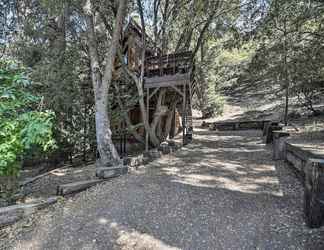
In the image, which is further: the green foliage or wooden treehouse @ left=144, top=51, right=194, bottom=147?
wooden treehouse @ left=144, top=51, right=194, bottom=147

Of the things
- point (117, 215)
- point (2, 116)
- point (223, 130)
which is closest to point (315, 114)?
point (223, 130)

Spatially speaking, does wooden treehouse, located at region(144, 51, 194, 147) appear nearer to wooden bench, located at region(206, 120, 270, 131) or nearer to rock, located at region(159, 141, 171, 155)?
rock, located at region(159, 141, 171, 155)

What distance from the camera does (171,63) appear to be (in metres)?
11.4

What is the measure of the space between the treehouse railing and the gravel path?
19.5 ft

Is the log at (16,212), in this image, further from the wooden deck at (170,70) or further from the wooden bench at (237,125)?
the wooden bench at (237,125)

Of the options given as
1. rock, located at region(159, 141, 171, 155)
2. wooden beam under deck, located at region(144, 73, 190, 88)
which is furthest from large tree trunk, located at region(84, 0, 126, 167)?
wooden beam under deck, located at region(144, 73, 190, 88)

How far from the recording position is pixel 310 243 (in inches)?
125

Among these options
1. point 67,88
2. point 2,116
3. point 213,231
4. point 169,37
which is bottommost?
point 213,231

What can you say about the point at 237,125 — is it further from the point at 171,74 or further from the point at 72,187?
the point at 72,187

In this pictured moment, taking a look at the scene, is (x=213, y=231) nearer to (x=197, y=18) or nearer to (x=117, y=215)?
(x=117, y=215)

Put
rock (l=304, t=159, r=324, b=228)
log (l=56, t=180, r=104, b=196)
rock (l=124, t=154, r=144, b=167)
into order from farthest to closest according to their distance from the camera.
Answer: rock (l=124, t=154, r=144, b=167)
log (l=56, t=180, r=104, b=196)
rock (l=304, t=159, r=324, b=228)

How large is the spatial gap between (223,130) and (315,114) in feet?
18.3

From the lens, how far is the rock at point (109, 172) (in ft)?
21.0

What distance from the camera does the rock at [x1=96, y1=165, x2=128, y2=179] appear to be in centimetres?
641
